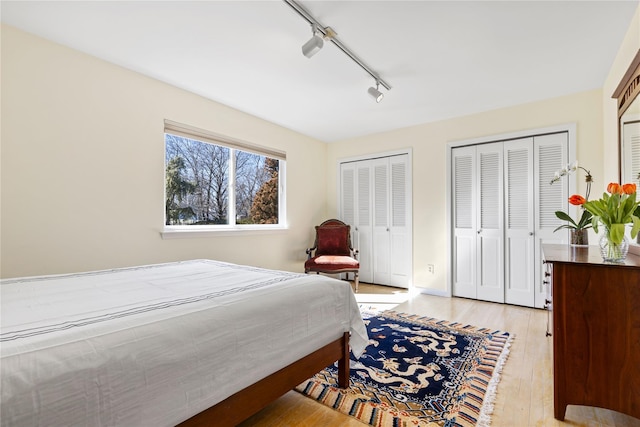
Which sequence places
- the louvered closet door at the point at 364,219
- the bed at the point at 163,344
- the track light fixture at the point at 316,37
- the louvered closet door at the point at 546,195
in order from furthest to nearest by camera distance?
the louvered closet door at the point at 364,219 → the louvered closet door at the point at 546,195 → the track light fixture at the point at 316,37 → the bed at the point at 163,344

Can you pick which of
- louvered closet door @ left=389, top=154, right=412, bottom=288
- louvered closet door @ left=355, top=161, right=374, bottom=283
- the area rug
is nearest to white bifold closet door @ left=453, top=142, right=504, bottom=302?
louvered closet door @ left=389, top=154, right=412, bottom=288

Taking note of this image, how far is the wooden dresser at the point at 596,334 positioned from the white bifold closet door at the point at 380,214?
2811 millimetres

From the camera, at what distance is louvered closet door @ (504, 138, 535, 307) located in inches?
139

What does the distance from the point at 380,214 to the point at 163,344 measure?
405 centimetres

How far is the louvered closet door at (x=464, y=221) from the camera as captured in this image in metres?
3.93

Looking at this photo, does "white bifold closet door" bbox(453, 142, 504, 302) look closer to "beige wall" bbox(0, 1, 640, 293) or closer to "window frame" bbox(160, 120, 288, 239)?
"beige wall" bbox(0, 1, 640, 293)

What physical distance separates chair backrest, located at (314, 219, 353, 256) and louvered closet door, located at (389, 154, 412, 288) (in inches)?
26.9

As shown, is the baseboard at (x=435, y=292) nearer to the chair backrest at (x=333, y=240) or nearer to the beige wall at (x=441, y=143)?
the beige wall at (x=441, y=143)

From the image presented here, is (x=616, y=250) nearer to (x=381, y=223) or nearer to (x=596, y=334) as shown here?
(x=596, y=334)

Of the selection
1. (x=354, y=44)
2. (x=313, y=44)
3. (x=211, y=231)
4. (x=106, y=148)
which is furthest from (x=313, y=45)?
(x=211, y=231)

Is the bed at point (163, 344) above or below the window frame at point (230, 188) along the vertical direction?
below

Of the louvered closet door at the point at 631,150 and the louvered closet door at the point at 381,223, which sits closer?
the louvered closet door at the point at 631,150

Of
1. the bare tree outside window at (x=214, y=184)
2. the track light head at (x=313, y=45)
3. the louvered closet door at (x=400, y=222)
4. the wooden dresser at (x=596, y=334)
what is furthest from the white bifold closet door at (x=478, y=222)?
the track light head at (x=313, y=45)

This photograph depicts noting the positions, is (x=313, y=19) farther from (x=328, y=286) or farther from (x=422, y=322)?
(x=422, y=322)
